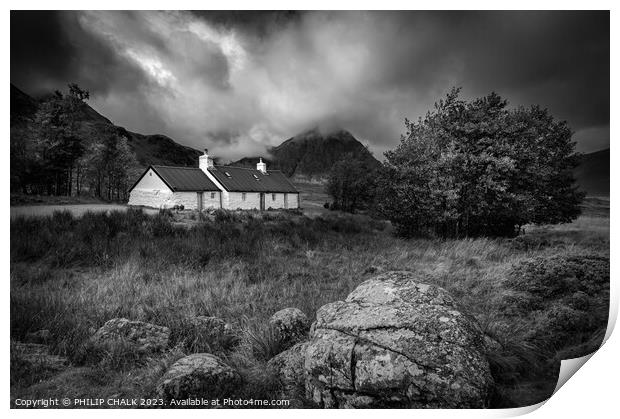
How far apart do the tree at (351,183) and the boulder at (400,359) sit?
3512 mm

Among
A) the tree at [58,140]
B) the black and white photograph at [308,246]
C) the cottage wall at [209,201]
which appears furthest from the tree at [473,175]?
the cottage wall at [209,201]

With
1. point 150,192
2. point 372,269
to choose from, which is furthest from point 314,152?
point 150,192

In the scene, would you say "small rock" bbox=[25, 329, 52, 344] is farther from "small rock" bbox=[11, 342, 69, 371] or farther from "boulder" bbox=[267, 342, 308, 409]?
"boulder" bbox=[267, 342, 308, 409]

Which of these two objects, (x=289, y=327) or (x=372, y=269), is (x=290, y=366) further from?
(x=372, y=269)

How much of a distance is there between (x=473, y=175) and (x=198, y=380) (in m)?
6.33

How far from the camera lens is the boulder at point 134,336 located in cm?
321

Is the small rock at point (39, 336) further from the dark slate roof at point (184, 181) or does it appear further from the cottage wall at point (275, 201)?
the dark slate roof at point (184, 181)

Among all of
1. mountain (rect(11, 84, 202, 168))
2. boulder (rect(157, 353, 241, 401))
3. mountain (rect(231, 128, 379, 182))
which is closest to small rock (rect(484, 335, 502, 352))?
boulder (rect(157, 353, 241, 401))

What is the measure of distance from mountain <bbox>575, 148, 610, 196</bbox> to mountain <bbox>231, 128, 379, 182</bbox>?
9.46 ft

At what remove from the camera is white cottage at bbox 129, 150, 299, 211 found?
283 inches

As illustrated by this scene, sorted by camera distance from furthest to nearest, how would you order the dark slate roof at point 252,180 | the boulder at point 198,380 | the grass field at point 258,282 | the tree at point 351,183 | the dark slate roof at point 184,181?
the dark slate roof at point 184,181 → the dark slate roof at point 252,180 → the tree at point 351,183 → the grass field at point 258,282 → the boulder at point 198,380

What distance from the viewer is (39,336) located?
3422mm

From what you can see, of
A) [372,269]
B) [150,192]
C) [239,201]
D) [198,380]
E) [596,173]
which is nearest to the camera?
[198,380]
